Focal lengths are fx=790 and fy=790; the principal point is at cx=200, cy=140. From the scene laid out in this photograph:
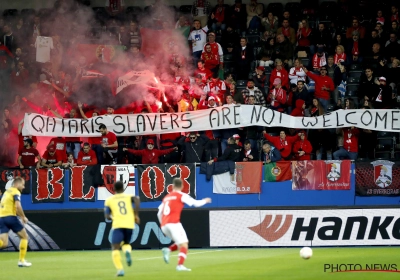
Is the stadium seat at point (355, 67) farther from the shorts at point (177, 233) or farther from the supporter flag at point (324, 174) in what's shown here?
the shorts at point (177, 233)

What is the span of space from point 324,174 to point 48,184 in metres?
A: 8.17

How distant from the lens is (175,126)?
926 inches

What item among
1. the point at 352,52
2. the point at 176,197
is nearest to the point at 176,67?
the point at 352,52

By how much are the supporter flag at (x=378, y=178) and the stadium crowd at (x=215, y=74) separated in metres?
0.68

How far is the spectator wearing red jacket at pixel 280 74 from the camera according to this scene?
2422cm

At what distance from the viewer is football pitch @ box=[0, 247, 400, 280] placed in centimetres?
1462

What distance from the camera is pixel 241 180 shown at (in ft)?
75.2

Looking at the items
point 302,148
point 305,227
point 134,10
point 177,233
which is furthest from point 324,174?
point 134,10

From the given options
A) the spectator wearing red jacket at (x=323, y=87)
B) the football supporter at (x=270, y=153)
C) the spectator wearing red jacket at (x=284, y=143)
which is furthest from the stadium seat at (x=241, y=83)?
the football supporter at (x=270, y=153)

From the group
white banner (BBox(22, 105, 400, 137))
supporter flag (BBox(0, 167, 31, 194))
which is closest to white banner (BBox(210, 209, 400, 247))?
white banner (BBox(22, 105, 400, 137))

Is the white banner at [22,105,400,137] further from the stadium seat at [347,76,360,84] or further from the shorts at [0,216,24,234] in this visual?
the shorts at [0,216,24,234]

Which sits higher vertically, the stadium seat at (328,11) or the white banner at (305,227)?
the stadium seat at (328,11)

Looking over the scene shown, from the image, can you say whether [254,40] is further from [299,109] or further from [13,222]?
[13,222]

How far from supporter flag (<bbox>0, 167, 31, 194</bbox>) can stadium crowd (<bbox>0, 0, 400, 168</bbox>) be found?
0.24m
